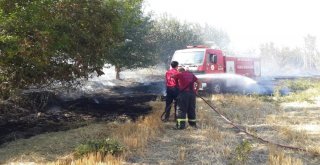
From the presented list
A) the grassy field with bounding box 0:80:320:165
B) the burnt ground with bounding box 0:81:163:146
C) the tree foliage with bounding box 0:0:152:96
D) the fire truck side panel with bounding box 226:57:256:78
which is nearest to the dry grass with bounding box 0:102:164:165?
the grassy field with bounding box 0:80:320:165

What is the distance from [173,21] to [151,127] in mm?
34119

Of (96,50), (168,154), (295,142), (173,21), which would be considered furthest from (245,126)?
(173,21)

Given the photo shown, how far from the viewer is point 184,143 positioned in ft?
27.8

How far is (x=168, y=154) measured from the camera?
7594mm

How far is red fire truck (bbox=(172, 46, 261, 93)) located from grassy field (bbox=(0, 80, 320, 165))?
4883 millimetres

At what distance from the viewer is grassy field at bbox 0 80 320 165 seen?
714 cm

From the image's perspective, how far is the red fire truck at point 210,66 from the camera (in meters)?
16.9

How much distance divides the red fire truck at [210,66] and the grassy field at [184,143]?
4883mm

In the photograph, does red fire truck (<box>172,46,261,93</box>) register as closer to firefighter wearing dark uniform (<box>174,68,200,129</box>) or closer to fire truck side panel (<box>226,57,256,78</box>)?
fire truck side panel (<box>226,57,256,78</box>)

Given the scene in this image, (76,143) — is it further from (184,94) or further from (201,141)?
(184,94)

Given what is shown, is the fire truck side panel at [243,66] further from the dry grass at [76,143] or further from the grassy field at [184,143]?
the dry grass at [76,143]

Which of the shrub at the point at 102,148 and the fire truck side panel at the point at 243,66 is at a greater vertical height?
the fire truck side panel at the point at 243,66

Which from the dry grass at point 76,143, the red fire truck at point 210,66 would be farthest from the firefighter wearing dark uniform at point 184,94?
the red fire truck at point 210,66

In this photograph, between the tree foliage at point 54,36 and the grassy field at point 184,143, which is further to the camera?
the tree foliage at point 54,36
